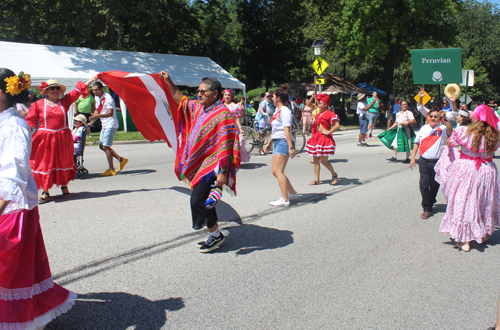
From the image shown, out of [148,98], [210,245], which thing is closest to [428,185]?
[210,245]

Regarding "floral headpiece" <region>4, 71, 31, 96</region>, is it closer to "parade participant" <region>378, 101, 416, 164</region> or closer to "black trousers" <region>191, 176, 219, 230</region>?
"black trousers" <region>191, 176, 219, 230</region>

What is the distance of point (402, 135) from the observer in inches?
462

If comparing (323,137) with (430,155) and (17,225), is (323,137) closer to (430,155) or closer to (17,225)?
(430,155)

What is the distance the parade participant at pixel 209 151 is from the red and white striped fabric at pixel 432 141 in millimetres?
3235

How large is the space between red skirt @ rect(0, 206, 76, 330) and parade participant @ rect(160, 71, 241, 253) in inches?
72.1

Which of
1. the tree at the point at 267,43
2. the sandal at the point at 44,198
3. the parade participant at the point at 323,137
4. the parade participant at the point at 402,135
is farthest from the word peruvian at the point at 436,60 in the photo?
the tree at the point at 267,43

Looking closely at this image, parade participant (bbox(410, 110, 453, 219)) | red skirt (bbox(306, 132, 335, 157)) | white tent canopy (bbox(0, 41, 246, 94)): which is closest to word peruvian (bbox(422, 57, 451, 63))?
red skirt (bbox(306, 132, 335, 157))

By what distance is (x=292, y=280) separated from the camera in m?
4.01

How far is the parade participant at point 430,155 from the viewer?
6.27 m

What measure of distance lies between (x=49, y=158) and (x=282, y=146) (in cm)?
367

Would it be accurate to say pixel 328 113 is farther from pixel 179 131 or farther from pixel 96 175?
pixel 96 175

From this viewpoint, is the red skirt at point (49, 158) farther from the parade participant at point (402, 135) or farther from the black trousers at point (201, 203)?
the parade participant at point (402, 135)

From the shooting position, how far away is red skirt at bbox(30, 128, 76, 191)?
6.73 metres

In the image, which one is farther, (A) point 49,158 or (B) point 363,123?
(B) point 363,123
